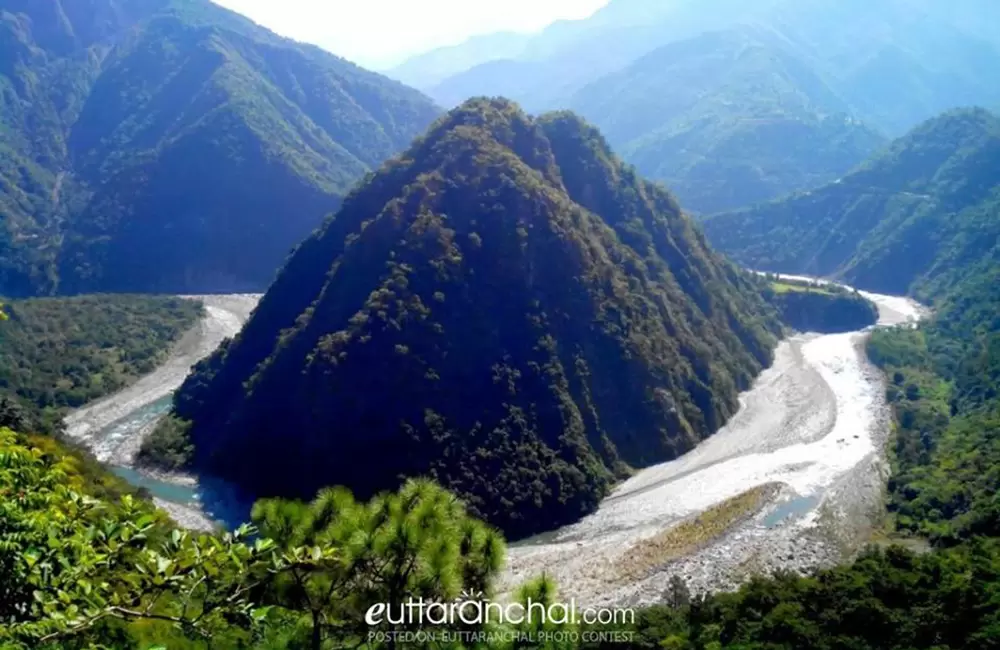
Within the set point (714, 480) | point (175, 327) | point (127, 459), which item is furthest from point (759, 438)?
point (175, 327)

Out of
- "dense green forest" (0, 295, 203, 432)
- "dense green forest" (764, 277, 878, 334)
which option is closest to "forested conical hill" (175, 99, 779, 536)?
"dense green forest" (0, 295, 203, 432)

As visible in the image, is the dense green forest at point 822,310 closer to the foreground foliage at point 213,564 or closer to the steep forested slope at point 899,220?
the steep forested slope at point 899,220

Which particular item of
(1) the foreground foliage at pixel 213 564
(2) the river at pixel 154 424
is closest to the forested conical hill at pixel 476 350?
(2) the river at pixel 154 424

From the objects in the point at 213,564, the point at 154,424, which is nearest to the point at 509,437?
the point at 154,424

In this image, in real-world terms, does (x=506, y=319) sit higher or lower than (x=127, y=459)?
higher

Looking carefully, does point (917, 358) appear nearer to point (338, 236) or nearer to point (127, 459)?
point (338, 236)

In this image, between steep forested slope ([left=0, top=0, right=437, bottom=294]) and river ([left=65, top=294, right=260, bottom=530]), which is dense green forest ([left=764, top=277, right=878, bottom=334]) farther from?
steep forested slope ([left=0, top=0, right=437, bottom=294])
